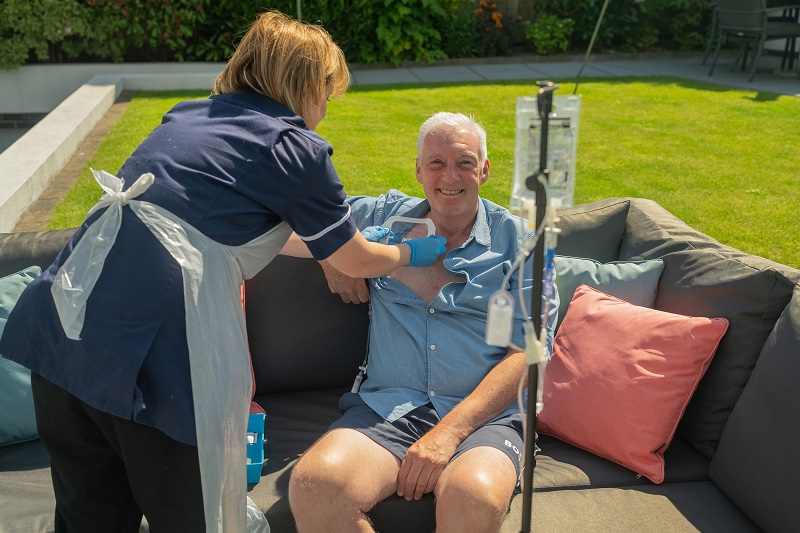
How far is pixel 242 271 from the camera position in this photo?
185 cm

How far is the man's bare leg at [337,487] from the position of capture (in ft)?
6.81

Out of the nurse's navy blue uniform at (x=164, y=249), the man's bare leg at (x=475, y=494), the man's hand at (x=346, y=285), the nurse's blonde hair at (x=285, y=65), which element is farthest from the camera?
the man's hand at (x=346, y=285)

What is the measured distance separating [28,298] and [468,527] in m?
1.15

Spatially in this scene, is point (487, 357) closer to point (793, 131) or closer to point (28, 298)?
point (28, 298)

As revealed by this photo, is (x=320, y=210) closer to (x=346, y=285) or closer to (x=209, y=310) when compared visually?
(x=209, y=310)

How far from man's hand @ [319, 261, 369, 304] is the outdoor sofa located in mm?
125

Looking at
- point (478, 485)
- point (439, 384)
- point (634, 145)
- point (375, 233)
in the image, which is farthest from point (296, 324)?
point (634, 145)

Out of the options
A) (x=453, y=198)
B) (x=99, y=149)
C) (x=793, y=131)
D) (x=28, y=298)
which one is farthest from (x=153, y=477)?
(x=793, y=131)

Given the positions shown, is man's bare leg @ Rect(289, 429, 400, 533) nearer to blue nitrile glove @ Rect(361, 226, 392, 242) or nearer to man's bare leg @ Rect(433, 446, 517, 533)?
man's bare leg @ Rect(433, 446, 517, 533)

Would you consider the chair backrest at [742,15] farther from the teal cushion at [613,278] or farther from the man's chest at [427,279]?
the man's chest at [427,279]

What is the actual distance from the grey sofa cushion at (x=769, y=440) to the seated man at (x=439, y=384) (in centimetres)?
58

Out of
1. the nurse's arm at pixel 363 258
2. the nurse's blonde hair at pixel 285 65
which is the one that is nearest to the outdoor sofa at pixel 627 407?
the nurse's arm at pixel 363 258

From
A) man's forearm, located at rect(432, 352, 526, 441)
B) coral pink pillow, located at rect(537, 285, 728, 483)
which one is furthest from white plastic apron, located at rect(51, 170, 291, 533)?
coral pink pillow, located at rect(537, 285, 728, 483)

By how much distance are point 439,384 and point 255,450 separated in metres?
0.56
